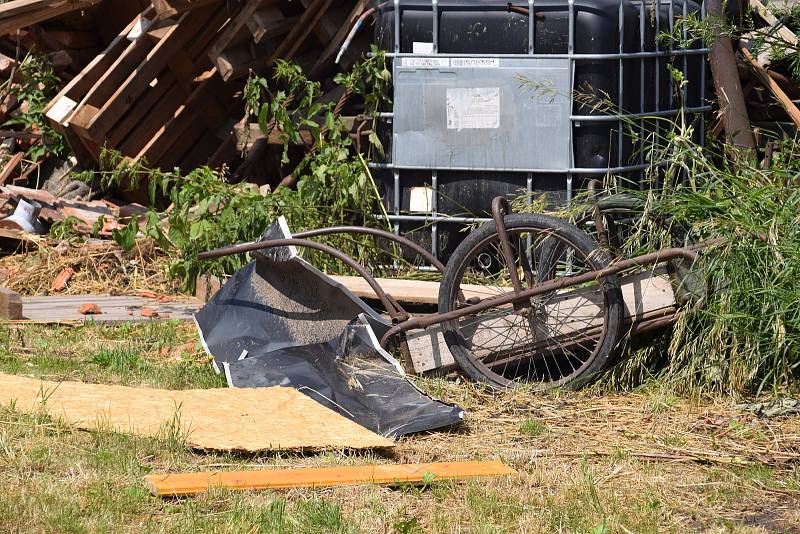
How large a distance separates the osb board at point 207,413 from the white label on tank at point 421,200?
203 cm

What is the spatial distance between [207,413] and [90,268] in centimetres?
378

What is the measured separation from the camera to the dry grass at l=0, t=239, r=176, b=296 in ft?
24.9

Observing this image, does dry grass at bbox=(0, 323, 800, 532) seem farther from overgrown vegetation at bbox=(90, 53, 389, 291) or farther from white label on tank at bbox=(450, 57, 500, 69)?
white label on tank at bbox=(450, 57, 500, 69)

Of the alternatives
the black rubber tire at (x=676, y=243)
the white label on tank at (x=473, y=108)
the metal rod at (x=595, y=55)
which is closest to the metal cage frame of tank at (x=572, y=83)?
the metal rod at (x=595, y=55)

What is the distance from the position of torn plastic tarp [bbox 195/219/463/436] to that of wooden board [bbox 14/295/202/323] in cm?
107

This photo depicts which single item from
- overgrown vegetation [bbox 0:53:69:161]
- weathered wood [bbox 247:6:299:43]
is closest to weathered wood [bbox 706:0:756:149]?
A: weathered wood [bbox 247:6:299:43]

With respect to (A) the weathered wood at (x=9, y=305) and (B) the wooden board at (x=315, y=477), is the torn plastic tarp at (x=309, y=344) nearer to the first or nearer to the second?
(B) the wooden board at (x=315, y=477)

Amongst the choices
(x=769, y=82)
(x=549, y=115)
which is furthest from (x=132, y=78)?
(x=769, y=82)

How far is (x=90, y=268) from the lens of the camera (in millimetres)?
7840

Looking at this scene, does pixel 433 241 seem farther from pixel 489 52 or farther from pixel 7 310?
pixel 7 310

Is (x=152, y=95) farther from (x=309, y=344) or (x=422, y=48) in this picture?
(x=309, y=344)

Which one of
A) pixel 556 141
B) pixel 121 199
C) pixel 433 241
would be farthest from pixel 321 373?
pixel 121 199

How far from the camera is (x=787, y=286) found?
15.3ft

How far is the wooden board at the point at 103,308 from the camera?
6.68 m
